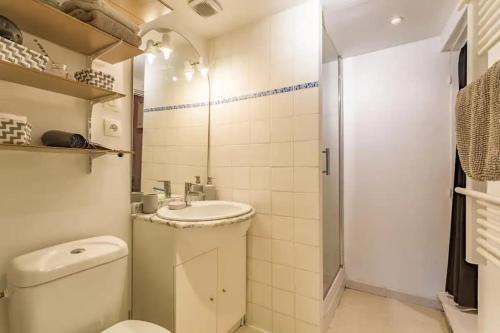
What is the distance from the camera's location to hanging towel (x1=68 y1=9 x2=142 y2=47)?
0.98m

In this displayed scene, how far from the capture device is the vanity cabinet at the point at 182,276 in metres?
1.21

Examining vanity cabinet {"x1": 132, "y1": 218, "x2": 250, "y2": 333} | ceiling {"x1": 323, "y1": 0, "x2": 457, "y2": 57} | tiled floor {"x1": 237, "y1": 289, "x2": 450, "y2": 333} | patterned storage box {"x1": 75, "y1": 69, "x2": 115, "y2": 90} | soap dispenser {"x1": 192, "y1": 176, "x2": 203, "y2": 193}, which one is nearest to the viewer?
patterned storage box {"x1": 75, "y1": 69, "x2": 115, "y2": 90}

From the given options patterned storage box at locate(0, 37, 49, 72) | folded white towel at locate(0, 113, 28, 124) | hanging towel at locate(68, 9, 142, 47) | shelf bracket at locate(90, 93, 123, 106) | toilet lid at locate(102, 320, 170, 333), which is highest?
hanging towel at locate(68, 9, 142, 47)

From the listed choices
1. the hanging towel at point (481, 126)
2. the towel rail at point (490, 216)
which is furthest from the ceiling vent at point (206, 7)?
the towel rail at point (490, 216)

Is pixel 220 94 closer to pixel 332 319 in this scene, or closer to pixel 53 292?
pixel 53 292

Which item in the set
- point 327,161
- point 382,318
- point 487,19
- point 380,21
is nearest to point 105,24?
point 327,161

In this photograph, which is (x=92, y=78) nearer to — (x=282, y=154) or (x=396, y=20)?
(x=282, y=154)

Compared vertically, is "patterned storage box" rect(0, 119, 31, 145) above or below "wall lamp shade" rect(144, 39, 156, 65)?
below

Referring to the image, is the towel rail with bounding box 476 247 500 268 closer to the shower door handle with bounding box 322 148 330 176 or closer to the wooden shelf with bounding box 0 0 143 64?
the shower door handle with bounding box 322 148 330 176

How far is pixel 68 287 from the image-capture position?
91 cm

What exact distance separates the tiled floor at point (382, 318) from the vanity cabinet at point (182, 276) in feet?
1.50

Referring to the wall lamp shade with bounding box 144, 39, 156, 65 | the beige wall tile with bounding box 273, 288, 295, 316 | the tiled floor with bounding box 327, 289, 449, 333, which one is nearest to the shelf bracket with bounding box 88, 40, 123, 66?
the wall lamp shade with bounding box 144, 39, 156, 65

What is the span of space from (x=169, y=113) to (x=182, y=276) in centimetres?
109

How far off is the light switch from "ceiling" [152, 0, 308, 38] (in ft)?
2.59
